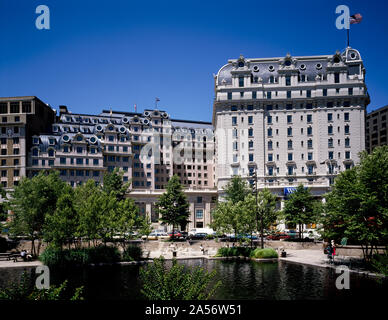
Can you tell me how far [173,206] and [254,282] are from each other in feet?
128

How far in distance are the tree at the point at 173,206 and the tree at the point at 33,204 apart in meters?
24.1

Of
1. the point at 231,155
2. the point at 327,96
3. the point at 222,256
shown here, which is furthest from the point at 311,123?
the point at 222,256

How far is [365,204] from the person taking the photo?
34.1 m

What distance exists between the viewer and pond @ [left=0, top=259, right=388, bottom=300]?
26.7 metres

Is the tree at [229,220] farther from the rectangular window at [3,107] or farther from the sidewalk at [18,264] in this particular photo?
the rectangular window at [3,107]

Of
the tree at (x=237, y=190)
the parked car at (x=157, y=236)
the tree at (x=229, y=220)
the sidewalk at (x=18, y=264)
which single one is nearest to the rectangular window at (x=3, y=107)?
the parked car at (x=157, y=236)

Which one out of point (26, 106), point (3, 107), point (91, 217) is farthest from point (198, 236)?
point (3, 107)

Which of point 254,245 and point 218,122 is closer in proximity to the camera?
point 254,245

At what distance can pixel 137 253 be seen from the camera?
47.2 meters

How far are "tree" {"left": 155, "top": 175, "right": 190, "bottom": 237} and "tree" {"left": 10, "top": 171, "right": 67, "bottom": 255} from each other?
947 inches
